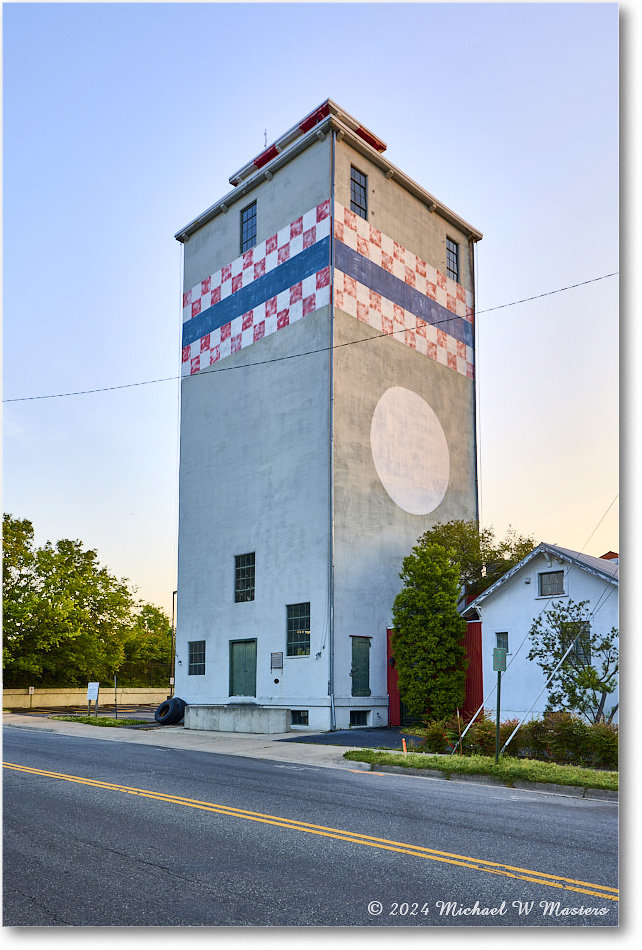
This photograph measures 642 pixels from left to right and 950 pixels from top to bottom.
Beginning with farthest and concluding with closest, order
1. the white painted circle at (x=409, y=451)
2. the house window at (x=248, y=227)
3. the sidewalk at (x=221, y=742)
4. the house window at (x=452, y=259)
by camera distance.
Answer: the house window at (x=452, y=259) → the house window at (x=248, y=227) → the white painted circle at (x=409, y=451) → the sidewalk at (x=221, y=742)

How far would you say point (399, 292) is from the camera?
1249 inches

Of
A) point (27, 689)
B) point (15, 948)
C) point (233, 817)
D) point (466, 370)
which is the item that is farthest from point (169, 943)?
point (27, 689)

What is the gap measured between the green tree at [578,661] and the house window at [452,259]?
18149 mm

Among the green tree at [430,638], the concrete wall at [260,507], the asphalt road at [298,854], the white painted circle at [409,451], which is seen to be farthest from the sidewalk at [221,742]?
the white painted circle at [409,451]

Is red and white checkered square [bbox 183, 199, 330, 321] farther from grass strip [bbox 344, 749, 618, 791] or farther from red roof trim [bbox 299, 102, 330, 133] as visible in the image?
grass strip [bbox 344, 749, 618, 791]

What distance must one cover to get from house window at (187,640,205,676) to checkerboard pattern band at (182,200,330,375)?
11473 millimetres

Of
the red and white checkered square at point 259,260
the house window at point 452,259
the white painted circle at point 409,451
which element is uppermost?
the house window at point 452,259

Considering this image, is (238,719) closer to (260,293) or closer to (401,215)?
(260,293)

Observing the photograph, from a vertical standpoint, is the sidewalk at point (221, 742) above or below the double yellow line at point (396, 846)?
below

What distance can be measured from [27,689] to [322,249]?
30541 mm

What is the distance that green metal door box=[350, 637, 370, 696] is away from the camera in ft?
89.7

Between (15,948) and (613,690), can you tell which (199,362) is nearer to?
(613,690)

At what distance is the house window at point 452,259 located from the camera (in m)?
35.2

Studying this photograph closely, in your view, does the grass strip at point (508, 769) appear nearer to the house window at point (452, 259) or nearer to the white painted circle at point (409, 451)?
the white painted circle at point (409, 451)
